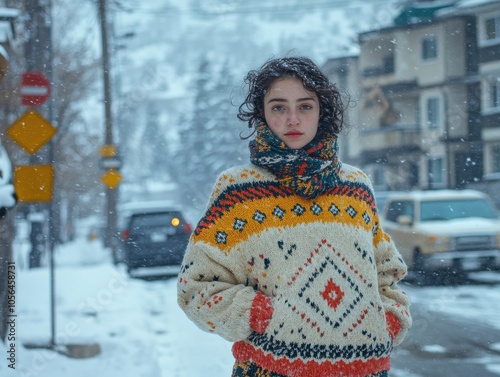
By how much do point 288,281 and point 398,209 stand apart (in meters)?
13.3

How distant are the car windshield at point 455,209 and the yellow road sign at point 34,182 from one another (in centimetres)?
821

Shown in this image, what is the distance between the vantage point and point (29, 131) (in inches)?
312

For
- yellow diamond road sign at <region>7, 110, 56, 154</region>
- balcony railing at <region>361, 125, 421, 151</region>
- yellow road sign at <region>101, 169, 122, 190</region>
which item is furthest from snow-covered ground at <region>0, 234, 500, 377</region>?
balcony railing at <region>361, 125, 421, 151</region>

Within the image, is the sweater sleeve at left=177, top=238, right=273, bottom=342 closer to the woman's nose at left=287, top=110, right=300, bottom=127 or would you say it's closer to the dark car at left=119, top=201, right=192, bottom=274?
the woman's nose at left=287, top=110, right=300, bottom=127

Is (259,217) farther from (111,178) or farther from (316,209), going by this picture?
(111,178)

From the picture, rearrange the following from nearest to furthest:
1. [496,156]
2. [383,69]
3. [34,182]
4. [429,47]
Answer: [34,182]
[496,156]
[429,47]
[383,69]

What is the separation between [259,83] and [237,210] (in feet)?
1.53

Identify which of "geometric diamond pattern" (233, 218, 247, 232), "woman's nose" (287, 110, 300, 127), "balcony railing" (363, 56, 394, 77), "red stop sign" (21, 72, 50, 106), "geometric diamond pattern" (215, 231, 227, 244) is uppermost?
"balcony railing" (363, 56, 394, 77)

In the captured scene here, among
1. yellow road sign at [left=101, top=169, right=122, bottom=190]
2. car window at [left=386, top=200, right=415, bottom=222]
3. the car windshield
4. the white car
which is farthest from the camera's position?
yellow road sign at [left=101, top=169, right=122, bottom=190]

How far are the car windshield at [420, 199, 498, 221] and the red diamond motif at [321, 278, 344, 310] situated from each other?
12.2 m

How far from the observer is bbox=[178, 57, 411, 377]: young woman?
83.2 inches

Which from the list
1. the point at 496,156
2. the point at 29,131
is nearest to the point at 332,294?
the point at 29,131

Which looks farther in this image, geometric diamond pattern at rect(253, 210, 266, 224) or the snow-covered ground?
the snow-covered ground

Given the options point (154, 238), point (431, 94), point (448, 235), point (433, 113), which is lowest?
point (154, 238)
